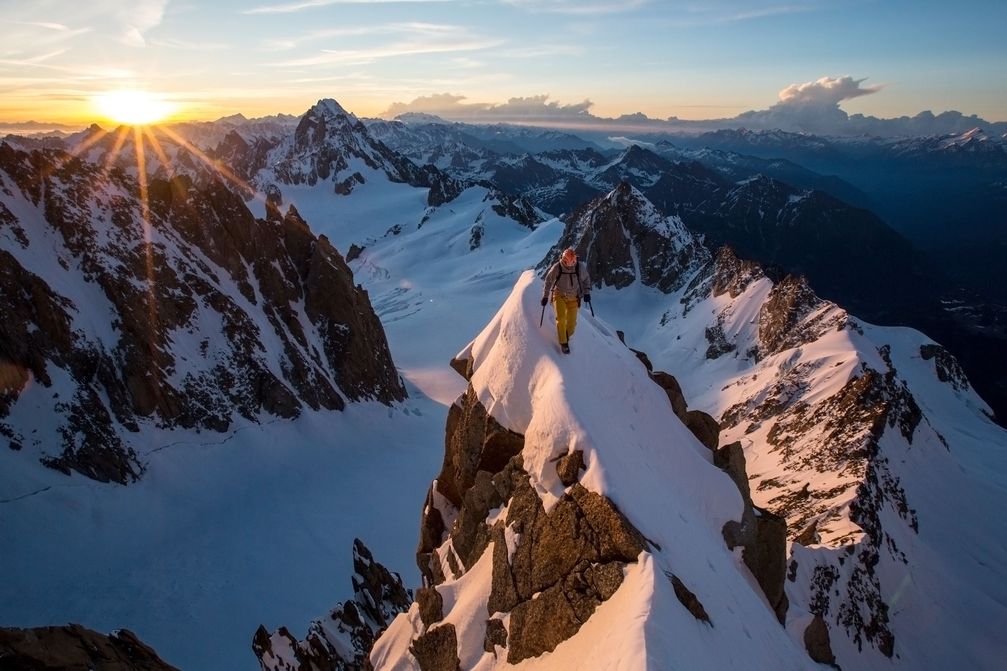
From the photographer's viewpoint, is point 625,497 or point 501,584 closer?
point 625,497

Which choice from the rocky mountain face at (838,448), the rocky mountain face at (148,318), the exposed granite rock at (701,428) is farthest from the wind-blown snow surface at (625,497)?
the rocky mountain face at (148,318)

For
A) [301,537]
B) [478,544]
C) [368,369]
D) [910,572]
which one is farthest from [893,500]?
[368,369]

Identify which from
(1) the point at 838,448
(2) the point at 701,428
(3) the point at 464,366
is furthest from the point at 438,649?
(1) the point at 838,448

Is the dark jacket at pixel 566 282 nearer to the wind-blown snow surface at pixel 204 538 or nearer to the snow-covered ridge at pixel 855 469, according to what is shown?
the snow-covered ridge at pixel 855 469

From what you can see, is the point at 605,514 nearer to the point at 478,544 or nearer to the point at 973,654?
the point at 478,544

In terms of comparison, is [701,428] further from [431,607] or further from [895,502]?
[895,502]

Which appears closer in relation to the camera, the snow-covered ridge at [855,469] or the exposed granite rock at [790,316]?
the snow-covered ridge at [855,469]
